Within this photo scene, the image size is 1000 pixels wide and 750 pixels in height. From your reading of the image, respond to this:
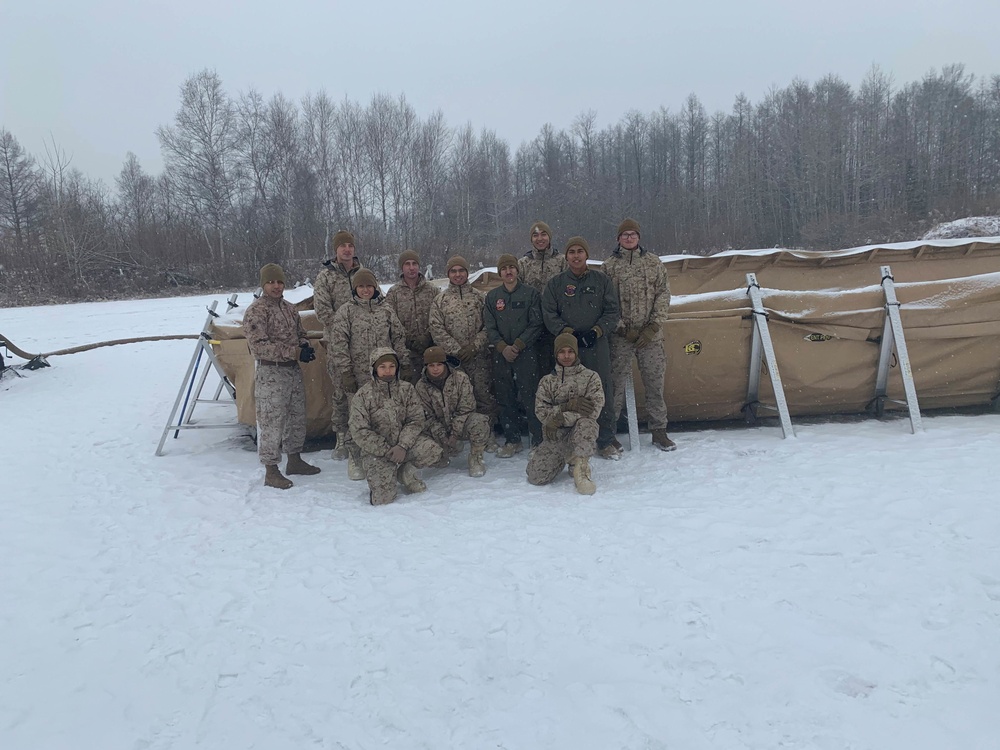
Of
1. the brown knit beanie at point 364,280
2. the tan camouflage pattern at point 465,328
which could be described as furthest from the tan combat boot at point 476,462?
the brown knit beanie at point 364,280

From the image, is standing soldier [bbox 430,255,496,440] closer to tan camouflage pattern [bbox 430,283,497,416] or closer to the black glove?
tan camouflage pattern [bbox 430,283,497,416]

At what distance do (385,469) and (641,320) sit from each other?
2451 millimetres

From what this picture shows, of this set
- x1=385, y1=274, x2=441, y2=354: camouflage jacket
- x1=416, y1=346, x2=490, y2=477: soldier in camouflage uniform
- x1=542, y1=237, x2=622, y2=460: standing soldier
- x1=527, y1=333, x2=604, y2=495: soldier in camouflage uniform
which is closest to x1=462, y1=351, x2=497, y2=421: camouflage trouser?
x1=416, y1=346, x2=490, y2=477: soldier in camouflage uniform

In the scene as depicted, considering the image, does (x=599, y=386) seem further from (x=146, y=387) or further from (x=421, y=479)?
(x=146, y=387)

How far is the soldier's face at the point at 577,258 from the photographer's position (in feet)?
16.4

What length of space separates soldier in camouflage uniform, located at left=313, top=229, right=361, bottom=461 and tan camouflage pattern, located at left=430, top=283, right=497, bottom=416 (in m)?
0.80

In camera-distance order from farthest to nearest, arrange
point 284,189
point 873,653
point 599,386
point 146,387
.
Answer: point 284,189
point 146,387
point 599,386
point 873,653

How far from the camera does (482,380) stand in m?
5.56

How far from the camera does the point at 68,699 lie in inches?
106

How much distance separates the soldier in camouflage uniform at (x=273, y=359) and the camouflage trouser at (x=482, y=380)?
1.38 meters

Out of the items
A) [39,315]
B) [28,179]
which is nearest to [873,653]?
[39,315]

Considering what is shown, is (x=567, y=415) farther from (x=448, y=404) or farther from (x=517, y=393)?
(x=448, y=404)

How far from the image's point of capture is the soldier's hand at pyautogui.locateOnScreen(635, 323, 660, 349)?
5.14 metres

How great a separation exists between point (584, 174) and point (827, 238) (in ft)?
57.4
